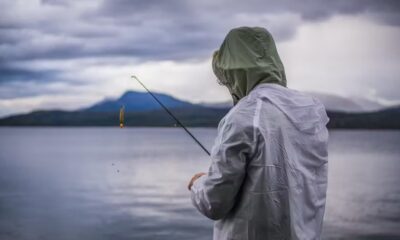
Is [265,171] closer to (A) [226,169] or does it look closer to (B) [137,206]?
(A) [226,169]

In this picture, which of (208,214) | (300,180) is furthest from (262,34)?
(208,214)

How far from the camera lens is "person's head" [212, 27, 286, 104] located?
2133 mm

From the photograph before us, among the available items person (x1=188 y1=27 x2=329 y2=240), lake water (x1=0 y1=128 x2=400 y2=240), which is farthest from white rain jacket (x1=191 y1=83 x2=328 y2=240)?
lake water (x1=0 y1=128 x2=400 y2=240)

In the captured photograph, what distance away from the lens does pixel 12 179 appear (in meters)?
30.4

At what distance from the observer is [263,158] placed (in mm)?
1984

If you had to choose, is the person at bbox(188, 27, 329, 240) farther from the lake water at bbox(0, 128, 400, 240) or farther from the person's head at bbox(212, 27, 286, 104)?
the lake water at bbox(0, 128, 400, 240)

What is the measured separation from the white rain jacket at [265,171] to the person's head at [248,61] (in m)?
0.05

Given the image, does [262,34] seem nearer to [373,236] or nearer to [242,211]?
[242,211]

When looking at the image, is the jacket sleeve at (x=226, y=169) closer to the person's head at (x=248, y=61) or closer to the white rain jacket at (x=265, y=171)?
the white rain jacket at (x=265, y=171)

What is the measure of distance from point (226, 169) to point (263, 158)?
0.13 m

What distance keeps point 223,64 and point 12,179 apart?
30150mm

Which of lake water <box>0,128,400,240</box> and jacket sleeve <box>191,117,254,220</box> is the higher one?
jacket sleeve <box>191,117,254,220</box>

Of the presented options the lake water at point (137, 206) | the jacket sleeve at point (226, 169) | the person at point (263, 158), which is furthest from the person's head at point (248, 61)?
the lake water at point (137, 206)

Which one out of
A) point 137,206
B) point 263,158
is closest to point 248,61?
point 263,158
